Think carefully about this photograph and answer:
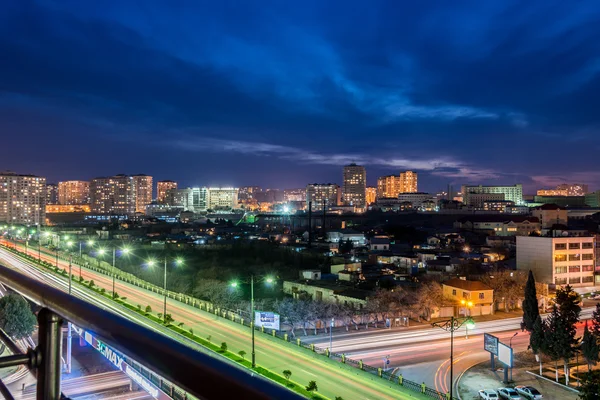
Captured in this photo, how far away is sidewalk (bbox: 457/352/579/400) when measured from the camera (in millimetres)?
7172

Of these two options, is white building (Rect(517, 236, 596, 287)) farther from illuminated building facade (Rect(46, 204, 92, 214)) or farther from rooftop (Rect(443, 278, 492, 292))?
illuminated building facade (Rect(46, 204, 92, 214))

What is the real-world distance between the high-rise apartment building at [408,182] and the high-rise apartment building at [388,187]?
68 cm

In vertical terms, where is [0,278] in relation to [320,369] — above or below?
above

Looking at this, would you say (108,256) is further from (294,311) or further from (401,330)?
(401,330)

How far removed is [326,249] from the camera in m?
24.3

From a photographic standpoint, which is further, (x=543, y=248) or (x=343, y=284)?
(x=543, y=248)

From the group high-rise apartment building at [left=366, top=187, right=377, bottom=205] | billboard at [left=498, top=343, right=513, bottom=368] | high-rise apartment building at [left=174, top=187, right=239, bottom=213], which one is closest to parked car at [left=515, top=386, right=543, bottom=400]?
billboard at [left=498, top=343, right=513, bottom=368]

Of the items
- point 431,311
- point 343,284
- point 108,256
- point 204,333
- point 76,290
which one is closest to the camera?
point 204,333

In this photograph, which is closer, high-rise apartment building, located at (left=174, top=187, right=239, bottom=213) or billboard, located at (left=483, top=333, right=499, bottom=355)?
billboard, located at (left=483, top=333, right=499, bottom=355)

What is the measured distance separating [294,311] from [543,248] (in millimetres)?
9296

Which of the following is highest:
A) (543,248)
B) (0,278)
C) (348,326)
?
(0,278)

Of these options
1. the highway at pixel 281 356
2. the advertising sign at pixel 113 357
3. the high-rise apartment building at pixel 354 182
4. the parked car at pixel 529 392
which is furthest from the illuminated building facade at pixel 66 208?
the advertising sign at pixel 113 357

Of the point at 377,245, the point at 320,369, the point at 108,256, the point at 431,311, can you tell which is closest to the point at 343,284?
the point at 431,311

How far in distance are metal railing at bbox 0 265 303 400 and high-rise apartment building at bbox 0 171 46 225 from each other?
4728 centimetres
